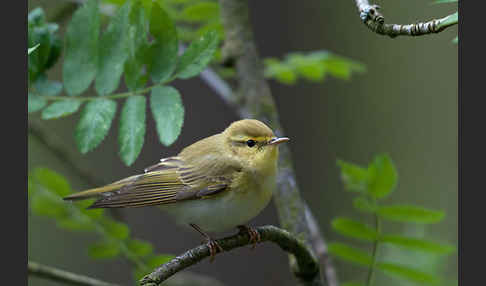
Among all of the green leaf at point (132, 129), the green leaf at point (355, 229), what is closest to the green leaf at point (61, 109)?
the green leaf at point (132, 129)

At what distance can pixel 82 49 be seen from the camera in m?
2.63

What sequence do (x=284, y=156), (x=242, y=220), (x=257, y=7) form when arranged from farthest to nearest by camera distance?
1. (x=257, y=7)
2. (x=284, y=156)
3. (x=242, y=220)

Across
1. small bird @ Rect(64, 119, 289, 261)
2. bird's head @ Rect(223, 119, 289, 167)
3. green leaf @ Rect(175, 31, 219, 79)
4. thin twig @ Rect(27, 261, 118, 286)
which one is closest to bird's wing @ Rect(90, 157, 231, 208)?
small bird @ Rect(64, 119, 289, 261)

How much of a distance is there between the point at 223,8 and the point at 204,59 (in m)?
1.27

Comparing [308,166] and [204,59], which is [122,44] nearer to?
[204,59]

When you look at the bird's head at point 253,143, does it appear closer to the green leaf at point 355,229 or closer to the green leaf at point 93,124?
the green leaf at point 355,229

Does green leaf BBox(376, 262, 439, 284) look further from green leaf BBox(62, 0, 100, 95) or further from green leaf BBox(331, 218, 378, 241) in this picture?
green leaf BBox(62, 0, 100, 95)

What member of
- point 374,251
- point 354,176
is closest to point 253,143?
point 354,176

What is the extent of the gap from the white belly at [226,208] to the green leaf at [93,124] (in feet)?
2.16

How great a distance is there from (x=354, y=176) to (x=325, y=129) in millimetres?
5504

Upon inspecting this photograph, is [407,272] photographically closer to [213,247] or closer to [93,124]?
[213,247]

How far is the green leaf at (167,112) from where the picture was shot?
2.32 metres

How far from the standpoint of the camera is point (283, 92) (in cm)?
747

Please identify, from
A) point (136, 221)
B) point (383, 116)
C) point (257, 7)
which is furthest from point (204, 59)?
point (383, 116)
